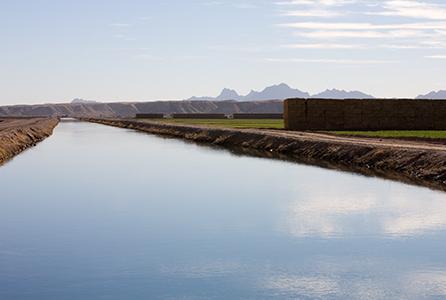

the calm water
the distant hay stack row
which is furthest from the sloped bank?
the distant hay stack row

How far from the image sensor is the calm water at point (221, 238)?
12.5 m

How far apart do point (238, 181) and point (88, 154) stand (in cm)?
1945

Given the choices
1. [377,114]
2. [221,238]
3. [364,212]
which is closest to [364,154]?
[364,212]

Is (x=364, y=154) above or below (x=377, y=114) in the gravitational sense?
below

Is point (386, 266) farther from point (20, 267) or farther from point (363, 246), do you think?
point (20, 267)

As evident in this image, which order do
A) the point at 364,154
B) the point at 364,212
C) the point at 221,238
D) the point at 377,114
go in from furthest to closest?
the point at 377,114, the point at 364,154, the point at 364,212, the point at 221,238

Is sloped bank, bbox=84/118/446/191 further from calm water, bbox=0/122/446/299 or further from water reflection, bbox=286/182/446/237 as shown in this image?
water reflection, bbox=286/182/446/237

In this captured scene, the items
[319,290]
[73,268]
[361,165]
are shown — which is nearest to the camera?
[319,290]

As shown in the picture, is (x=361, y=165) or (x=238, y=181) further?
(x=361, y=165)

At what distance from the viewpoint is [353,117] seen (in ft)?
195

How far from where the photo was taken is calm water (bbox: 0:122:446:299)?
12469 millimetres

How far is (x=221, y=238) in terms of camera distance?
1648 centimetres

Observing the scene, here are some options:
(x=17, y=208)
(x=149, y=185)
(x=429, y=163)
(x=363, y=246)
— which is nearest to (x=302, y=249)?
(x=363, y=246)

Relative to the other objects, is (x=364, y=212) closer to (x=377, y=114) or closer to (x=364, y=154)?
(x=364, y=154)
